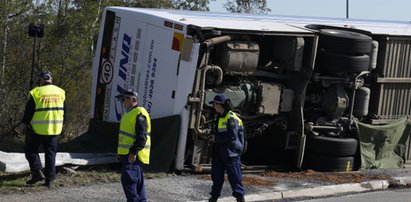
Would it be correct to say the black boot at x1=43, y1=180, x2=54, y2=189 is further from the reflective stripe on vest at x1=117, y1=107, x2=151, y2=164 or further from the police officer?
the police officer

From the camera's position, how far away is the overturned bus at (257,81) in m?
12.3

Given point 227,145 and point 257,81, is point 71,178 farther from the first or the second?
point 257,81

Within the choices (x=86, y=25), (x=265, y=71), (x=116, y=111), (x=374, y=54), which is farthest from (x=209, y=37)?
(x=86, y=25)

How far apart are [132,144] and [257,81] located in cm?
430

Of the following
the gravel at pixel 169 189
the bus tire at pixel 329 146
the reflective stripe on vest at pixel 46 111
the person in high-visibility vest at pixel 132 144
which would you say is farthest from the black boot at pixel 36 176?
the bus tire at pixel 329 146

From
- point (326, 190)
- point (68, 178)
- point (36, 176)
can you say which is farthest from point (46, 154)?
point (326, 190)

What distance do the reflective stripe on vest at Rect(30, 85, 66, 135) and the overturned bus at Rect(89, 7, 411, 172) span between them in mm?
2037

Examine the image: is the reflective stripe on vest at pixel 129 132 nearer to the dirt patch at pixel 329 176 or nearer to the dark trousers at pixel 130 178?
the dark trousers at pixel 130 178

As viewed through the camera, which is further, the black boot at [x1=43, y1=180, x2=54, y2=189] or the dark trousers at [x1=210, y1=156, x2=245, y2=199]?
the black boot at [x1=43, y1=180, x2=54, y2=189]

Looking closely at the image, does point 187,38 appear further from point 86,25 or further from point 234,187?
point 86,25

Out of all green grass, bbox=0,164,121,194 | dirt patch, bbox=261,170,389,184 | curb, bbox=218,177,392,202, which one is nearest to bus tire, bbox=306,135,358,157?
dirt patch, bbox=261,170,389,184

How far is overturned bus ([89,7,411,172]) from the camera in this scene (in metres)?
12.3

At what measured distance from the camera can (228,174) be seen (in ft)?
33.6

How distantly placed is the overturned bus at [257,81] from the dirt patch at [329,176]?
0.83 ft
